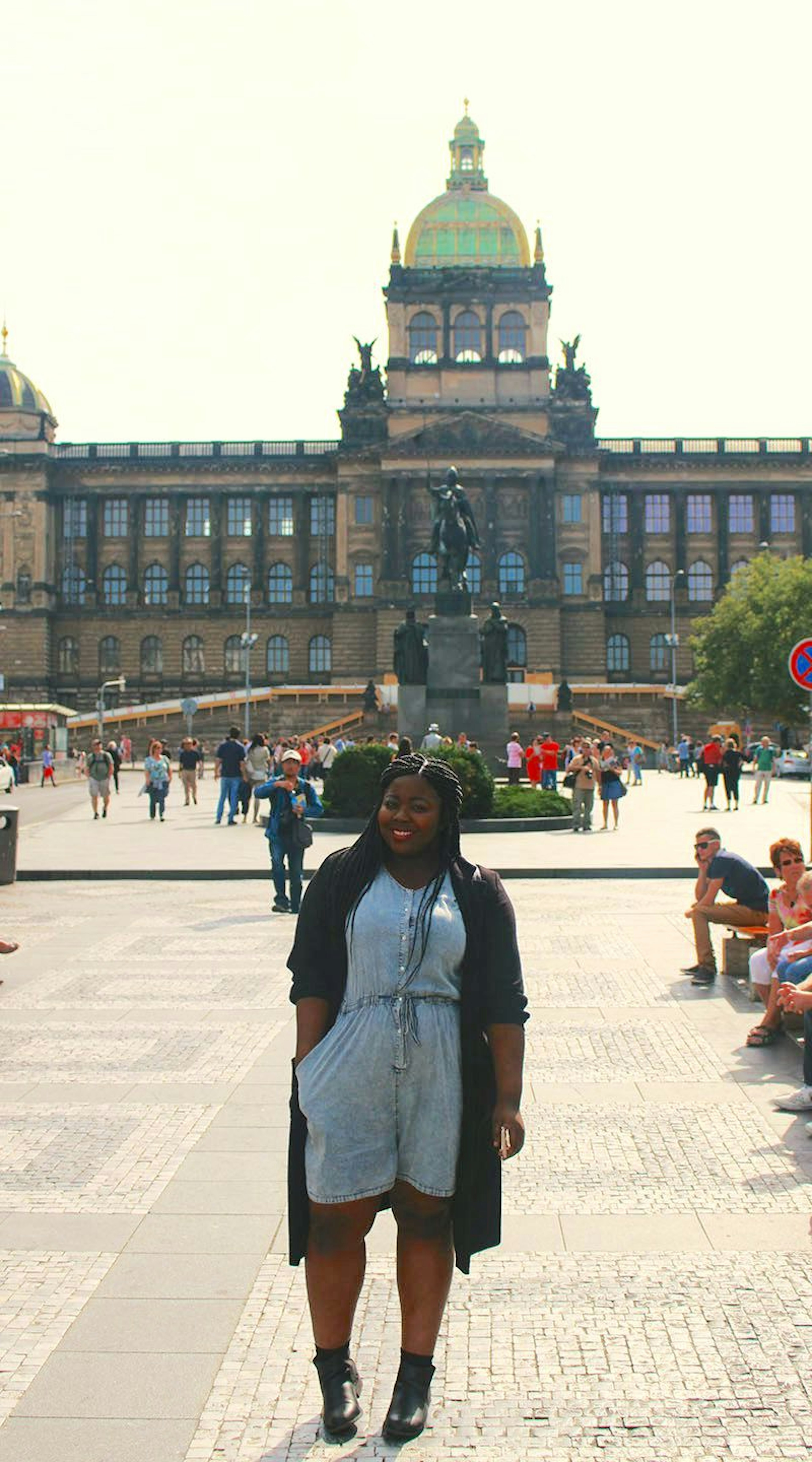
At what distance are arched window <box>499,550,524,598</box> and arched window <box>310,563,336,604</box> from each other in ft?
35.6

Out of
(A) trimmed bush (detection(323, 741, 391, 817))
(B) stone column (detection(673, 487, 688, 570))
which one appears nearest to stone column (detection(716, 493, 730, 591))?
(B) stone column (detection(673, 487, 688, 570))

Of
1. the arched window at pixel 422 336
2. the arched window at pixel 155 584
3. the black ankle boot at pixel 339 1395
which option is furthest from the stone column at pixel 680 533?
the black ankle boot at pixel 339 1395

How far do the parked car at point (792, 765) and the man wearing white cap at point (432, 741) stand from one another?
25314mm

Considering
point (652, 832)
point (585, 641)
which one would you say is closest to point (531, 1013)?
point (652, 832)

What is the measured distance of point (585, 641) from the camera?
9181 cm

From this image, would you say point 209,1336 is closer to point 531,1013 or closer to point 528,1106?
point 528,1106

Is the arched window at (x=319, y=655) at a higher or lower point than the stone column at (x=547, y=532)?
lower

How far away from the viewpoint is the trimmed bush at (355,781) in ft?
99.7

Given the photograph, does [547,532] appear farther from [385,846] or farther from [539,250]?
[385,846]

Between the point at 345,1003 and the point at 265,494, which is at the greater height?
the point at 265,494

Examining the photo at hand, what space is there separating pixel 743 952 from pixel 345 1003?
8.81 metres

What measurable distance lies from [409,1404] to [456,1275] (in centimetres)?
156

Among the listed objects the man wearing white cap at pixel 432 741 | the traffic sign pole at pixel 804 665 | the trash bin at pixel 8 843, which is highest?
the traffic sign pole at pixel 804 665

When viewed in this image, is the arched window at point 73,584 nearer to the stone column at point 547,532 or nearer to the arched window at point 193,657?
the arched window at point 193,657
